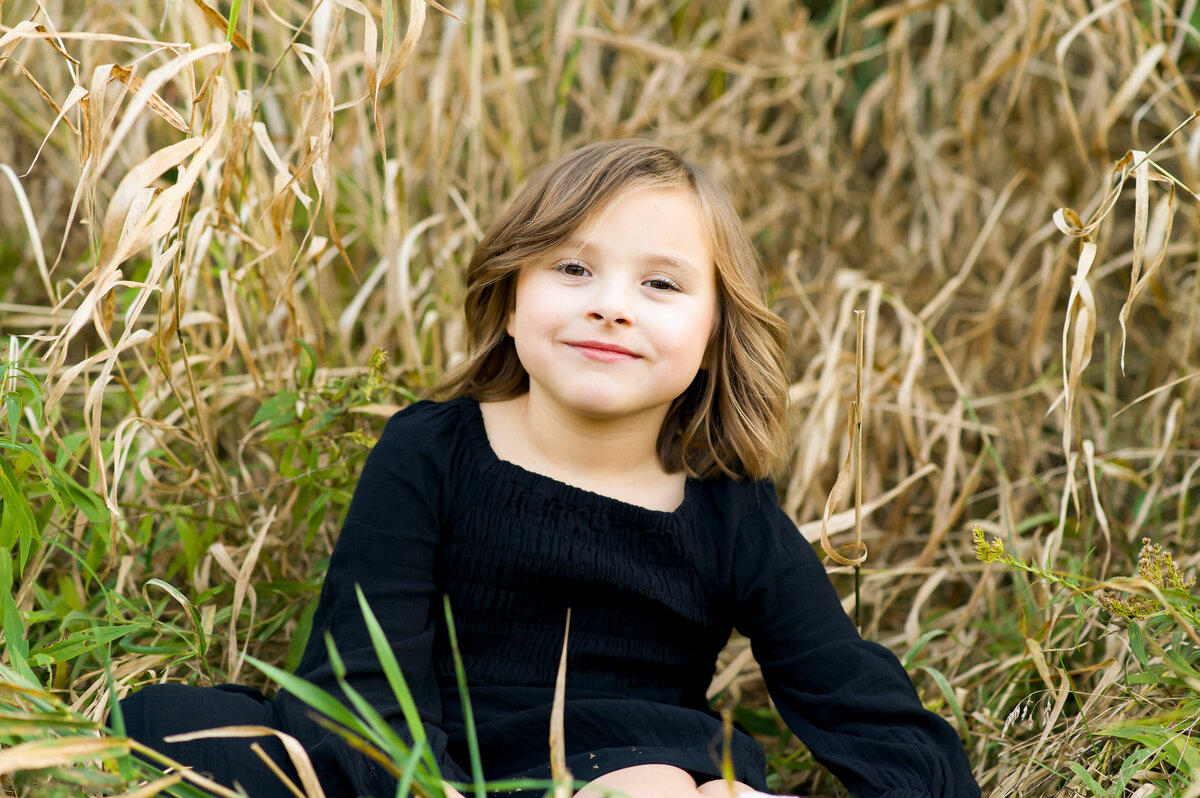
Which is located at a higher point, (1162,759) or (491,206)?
(491,206)

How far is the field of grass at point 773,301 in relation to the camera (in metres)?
1.43

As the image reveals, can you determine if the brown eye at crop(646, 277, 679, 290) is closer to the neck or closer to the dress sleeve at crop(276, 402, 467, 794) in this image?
the neck

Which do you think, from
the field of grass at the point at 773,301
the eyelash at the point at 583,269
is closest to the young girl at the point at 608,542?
the eyelash at the point at 583,269

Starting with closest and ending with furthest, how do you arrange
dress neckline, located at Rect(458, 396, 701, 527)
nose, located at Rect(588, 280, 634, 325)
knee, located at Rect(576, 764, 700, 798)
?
knee, located at Rect(576, 764, 700, 798), nose, located at Rect(588, 280, 634, 325), dress neckline, located at Rect(458, 396, 701, 527)

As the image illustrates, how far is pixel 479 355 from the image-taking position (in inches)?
65.4

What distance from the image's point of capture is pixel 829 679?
4.96 ft

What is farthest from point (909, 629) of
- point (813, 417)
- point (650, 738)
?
point (650, 738)

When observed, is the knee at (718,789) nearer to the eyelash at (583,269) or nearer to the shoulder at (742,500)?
the shoulder at (742,500)

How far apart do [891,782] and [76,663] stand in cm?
117

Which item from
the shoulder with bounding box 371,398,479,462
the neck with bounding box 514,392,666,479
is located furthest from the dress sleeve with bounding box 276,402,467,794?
the neck with bounding box 514,392,666,479

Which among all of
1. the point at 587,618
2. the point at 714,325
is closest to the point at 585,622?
the point at 587,618

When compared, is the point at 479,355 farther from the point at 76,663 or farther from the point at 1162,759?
the point at 1162,759

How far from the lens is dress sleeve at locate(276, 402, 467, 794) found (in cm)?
141

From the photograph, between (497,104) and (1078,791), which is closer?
(1078,791)
